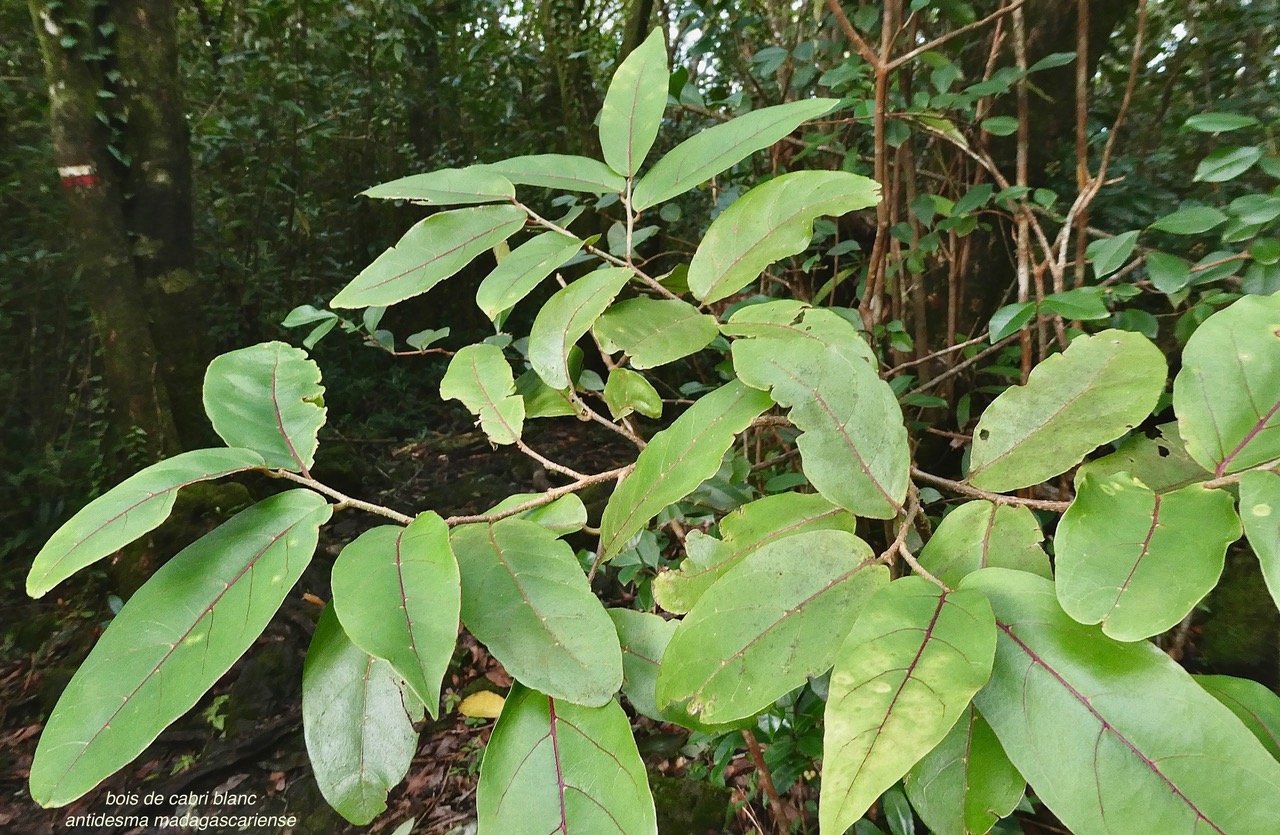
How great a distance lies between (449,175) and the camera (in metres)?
0.63

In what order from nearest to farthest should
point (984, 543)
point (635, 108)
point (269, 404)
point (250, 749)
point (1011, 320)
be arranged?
point (984, 543)
point (269, 404)
point (635, 108)
point (1011, 320)
point (250, 749)

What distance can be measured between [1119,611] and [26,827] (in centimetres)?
258

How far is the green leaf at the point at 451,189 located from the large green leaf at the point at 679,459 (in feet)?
0.99

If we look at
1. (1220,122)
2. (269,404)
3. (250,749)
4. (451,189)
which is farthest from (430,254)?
(250,749)

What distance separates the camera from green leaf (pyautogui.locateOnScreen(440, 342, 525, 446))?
1.96 feet

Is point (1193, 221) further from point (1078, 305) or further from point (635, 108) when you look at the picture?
point (635, 108)

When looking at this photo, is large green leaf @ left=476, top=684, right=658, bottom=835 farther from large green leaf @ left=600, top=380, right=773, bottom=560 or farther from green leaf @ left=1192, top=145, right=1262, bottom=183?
green leaf @ left=1192, top=145, right=1262, bottom=183

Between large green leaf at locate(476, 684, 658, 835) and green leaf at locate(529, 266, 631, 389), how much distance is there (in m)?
0.29

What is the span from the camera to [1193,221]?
0.77 meters

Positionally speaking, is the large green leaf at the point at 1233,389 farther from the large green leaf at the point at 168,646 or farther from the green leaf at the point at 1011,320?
the large green leaf at the point at 168,646

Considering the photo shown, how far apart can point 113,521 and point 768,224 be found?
1.72ft

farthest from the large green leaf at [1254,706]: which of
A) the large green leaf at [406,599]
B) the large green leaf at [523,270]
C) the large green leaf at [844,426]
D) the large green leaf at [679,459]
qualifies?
the large green leaf at [523,270]

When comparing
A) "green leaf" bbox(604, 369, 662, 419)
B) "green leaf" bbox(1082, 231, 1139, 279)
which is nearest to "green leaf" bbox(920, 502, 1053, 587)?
"green leaf" bbox(604, 369, 662, 419)

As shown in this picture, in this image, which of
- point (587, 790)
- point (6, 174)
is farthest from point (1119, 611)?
point (6, 174)
